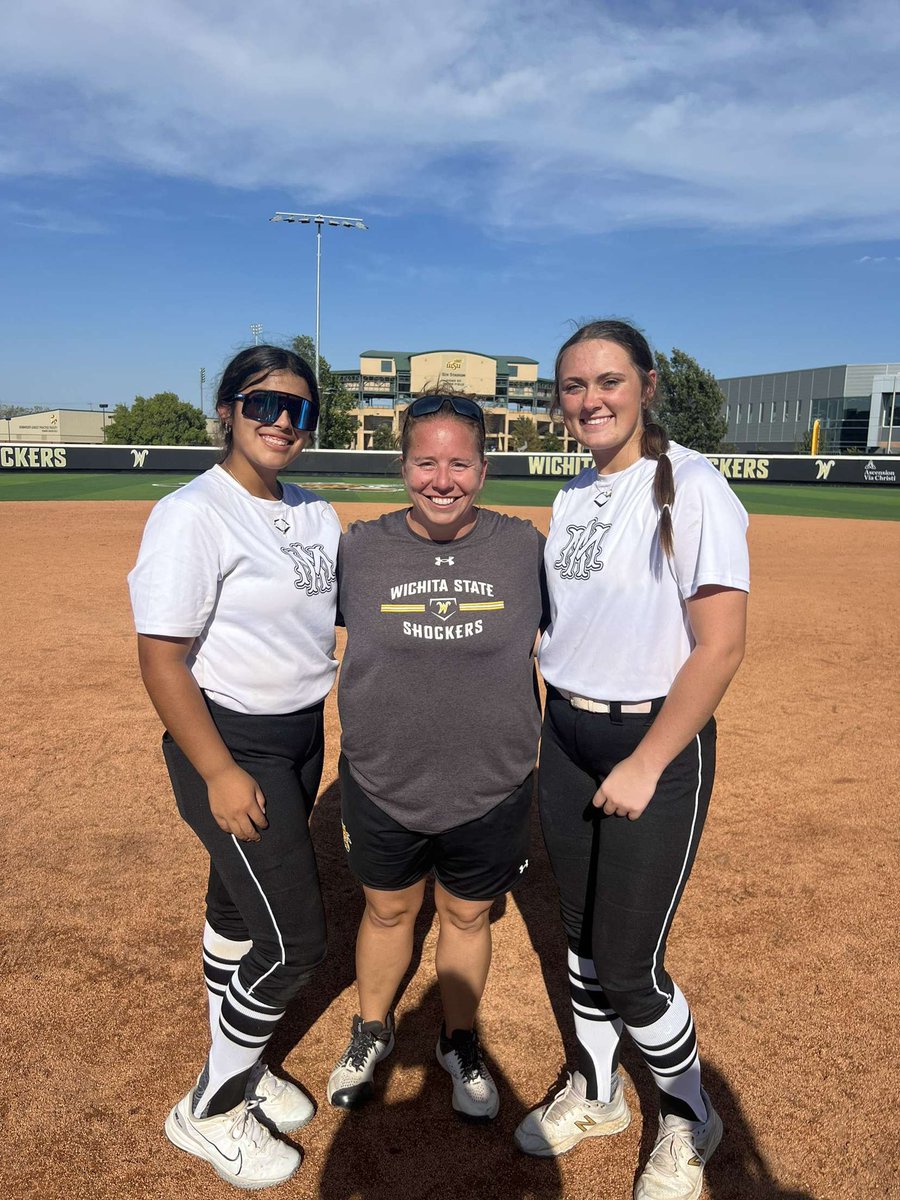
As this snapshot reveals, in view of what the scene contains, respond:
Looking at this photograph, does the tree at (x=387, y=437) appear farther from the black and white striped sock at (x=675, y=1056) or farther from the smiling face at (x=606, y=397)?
the black and white striped sock at (x=675, y=1056)

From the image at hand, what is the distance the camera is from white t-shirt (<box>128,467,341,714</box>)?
2086 millimetres

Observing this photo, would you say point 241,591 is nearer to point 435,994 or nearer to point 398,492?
point 435,994

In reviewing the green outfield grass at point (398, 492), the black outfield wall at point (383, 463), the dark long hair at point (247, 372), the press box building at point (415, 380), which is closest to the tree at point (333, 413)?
the black outfield wall at point (383, 463)

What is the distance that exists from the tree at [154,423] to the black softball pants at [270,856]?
71.9 meters

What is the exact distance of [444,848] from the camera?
2471 mm

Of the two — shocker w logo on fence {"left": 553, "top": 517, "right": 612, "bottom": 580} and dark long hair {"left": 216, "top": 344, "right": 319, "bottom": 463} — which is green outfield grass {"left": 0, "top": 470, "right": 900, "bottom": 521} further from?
shocker w logo on fence {"left": 553, "top": 517, "right": 612, "bottom": 580}

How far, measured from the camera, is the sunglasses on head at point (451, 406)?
2.52 metres

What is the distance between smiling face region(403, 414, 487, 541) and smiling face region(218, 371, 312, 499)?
14.9 inches

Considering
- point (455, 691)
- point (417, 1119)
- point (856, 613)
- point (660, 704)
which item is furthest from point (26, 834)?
point (856, 613)

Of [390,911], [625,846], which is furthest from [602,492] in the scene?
[390,911]

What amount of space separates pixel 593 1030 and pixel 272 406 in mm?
2168

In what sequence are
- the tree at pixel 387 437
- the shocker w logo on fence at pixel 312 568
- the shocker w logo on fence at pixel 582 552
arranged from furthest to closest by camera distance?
the tree at pixel 387 437, the shocker w logo on fence at pixel 312 568, the shocker w logo on fence at pixel 582 552

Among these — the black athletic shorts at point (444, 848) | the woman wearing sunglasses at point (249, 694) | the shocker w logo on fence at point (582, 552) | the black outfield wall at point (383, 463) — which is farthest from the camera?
the black outfield wall at point (383, 463)

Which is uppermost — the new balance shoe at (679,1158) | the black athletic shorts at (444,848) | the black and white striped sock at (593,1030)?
the black athletic shorts at (444,848)
